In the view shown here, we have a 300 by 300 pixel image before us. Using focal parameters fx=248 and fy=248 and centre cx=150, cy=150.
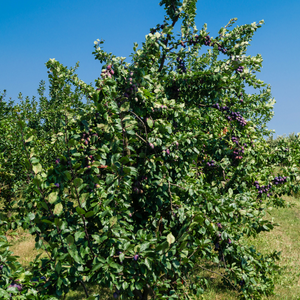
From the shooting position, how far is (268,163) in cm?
445

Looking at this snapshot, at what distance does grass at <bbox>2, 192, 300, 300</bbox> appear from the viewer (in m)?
5.56

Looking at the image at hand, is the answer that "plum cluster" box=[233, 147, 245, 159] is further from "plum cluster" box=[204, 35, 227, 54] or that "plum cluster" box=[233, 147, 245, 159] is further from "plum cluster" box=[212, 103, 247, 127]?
"plum cluster" box=[204, 35, 227, 54]

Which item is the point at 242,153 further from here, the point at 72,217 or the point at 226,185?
the point at 72,217

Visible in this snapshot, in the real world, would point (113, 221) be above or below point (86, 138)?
below

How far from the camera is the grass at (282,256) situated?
18.2 ft

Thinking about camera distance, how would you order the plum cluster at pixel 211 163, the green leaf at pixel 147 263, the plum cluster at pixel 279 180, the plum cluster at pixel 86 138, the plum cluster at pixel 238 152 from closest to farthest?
A: the green leaf at pixel 147 263, the plum cluster at pixel 86 138, the plum cluster at pixel 279 180, the plum cluster at pixel 238 152, the plum cluster at pixel 211 163

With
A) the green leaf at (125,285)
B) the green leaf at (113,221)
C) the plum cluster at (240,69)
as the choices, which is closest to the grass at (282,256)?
the green leaf at (125,285)

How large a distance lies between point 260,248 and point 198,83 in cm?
691

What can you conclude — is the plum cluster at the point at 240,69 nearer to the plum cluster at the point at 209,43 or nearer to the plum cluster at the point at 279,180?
the plum cluster at the point at 209,43

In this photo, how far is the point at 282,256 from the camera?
761cm

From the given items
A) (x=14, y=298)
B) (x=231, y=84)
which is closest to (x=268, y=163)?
(x=231, y=84)

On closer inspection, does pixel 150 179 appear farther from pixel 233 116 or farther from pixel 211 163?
pixel 233 116

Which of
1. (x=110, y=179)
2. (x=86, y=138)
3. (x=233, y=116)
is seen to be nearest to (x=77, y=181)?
(x=110, y=179)

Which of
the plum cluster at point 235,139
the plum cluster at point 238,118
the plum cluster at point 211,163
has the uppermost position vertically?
the plum cluster at point 238,118
